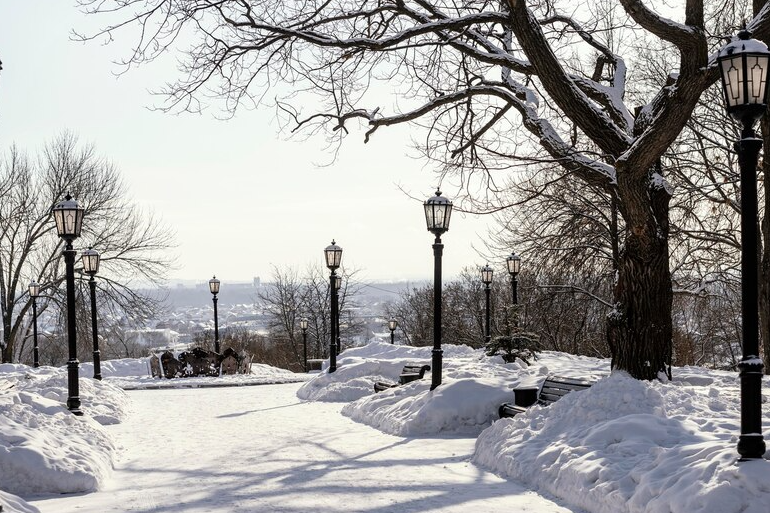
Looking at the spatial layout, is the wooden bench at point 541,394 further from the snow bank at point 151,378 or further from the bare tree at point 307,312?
the bare tree at point 307,312

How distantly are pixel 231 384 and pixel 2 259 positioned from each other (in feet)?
60.7

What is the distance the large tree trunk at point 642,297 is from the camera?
1132cm

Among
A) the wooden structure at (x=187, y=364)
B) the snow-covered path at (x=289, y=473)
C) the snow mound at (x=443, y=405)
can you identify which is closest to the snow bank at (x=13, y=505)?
the snow-covered path at (x=289, y=473)

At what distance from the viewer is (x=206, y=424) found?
14.3 meters

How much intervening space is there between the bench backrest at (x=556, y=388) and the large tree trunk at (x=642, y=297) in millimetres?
865

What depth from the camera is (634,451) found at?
24.5 feet

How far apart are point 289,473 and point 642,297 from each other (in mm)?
5673

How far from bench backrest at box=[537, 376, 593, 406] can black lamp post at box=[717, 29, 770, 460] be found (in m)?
4.39

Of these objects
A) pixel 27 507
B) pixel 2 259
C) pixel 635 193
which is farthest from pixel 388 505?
pixel 2 259

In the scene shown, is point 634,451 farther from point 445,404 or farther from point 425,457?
point 445,404

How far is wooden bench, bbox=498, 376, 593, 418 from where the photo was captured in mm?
11008

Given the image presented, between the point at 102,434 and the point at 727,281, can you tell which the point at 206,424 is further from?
the point at 727,281

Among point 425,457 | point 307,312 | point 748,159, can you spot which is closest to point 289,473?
point 425,457

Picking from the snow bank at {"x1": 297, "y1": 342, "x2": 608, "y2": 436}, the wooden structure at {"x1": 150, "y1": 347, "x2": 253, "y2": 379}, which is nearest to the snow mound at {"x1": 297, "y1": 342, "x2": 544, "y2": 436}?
the snow bank at {"x1": 297, "y1": 342, "x2": 608, "y2": 436}
